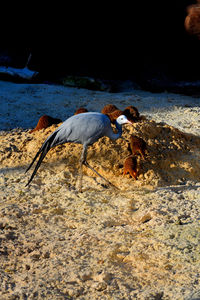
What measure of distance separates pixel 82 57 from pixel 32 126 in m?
3.99

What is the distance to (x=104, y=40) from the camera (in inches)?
365

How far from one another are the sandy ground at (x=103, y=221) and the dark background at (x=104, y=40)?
10.9ft

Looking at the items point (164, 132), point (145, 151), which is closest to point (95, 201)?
point (145, 151)

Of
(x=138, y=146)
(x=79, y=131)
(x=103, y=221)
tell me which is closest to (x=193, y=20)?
(x=138, y=146)

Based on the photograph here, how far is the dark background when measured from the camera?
8.59 metres

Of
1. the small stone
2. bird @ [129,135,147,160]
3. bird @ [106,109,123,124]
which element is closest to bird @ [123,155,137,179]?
bird @ [129,135,147,160]

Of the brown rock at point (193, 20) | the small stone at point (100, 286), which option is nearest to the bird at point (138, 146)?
the small stone at point (100, 286)

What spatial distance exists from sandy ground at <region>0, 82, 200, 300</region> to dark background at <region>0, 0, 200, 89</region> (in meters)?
3.31

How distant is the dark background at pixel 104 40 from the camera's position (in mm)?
8594

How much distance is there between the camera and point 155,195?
12.8 ft

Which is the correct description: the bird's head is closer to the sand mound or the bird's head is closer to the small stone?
the sand mound

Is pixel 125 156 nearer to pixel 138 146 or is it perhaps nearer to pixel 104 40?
pixel 138 146

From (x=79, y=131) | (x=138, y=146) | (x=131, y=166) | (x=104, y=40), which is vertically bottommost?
(x=131, y=166)

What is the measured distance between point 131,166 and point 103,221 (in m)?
0.96
